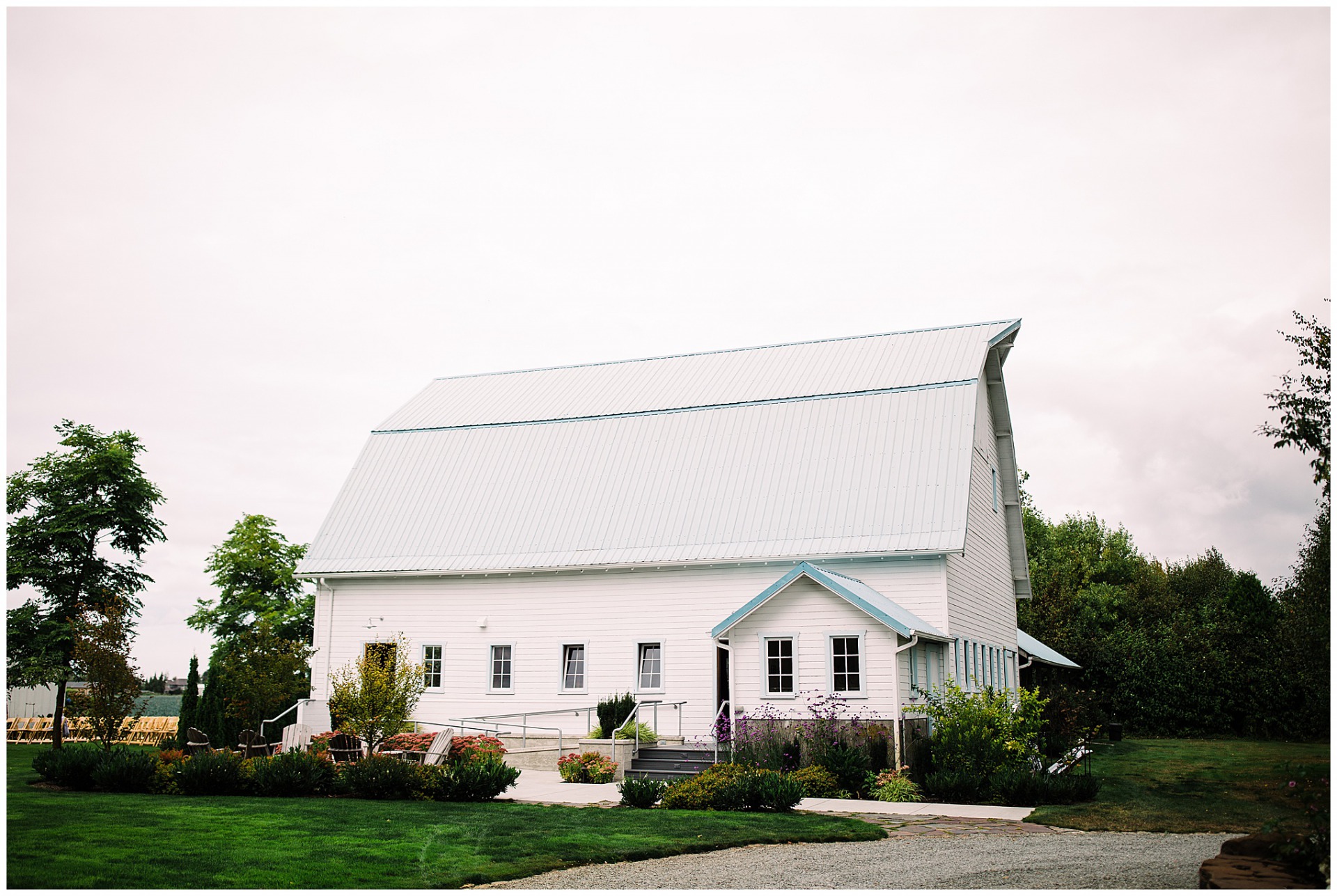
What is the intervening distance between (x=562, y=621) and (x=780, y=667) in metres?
6.02

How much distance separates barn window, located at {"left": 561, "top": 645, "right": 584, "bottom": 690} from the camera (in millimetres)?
25062

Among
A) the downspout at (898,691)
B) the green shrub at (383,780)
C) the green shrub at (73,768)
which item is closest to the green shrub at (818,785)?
the downspout at (898,691)

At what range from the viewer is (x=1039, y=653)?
32.4m

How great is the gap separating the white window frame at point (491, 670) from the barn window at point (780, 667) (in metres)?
6.90

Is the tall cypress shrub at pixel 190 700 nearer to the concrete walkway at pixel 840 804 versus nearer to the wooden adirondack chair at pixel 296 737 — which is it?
the wooden adirondack chair at pixel 296 737

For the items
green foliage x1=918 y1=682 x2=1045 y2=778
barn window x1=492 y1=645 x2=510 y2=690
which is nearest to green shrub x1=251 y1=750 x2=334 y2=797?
barn window x1=492 y1=645 x2=510 y2=690

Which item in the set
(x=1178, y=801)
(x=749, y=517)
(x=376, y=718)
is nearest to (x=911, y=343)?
(x=749, y=517)

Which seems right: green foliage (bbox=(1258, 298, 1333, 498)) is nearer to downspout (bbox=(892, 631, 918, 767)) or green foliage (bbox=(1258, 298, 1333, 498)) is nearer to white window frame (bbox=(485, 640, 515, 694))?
downspout (bbox=(892, 631, 918, 767))

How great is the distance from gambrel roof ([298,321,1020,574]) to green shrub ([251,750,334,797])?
9.00 m

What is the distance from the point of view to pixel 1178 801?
1781 centimetres

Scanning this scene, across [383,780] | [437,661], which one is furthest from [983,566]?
[383,780]

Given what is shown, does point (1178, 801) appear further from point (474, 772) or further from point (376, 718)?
point (376, 718)

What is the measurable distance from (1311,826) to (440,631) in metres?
20.8

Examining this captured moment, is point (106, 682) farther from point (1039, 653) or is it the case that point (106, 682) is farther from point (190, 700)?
point (1039, 653)
